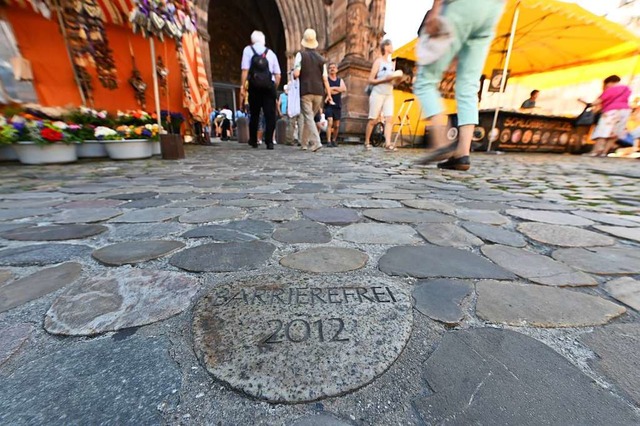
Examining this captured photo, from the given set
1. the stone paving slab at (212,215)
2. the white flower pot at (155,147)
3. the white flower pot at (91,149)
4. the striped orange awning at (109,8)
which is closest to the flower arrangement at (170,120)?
the white flower pot at (155,147)

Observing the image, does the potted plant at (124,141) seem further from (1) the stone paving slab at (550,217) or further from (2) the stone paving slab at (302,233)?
(1) the stone paving slab at (550,217)

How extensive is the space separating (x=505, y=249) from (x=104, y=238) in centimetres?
166

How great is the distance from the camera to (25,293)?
75 cm

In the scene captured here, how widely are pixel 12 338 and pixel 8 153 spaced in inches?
188

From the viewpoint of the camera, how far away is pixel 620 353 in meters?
0.56

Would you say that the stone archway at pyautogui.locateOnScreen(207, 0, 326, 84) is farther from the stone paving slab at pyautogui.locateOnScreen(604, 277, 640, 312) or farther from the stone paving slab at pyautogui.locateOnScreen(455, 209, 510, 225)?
the stone paving slab at pyautogui.locateOnScreen(604, 277, 640, 312)

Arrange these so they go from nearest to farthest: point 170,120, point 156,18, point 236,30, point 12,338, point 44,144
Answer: point 12,338 < point 44,144 < point 156,18 < point 170,120 < point 236,30

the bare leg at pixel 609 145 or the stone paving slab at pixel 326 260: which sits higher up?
the bare leg at pixel 609 145

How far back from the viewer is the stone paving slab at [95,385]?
1.36 feet

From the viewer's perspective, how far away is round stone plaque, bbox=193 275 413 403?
475mm

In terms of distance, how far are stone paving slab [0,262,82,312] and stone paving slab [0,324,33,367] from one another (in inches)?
4.9

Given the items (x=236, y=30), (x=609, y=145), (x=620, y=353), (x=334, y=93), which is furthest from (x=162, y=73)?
(x=236, y=30)

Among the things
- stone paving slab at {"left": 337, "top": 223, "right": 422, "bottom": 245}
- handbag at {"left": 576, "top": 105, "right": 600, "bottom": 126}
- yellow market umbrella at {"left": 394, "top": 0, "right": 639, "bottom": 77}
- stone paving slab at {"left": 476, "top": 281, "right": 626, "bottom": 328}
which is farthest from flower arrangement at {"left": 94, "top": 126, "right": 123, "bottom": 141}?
handbag at {"left": 576, "top": 105, "right": 600, "bottom": 126}

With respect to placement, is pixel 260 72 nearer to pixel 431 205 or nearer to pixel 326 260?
Answer: pixel 431 205
